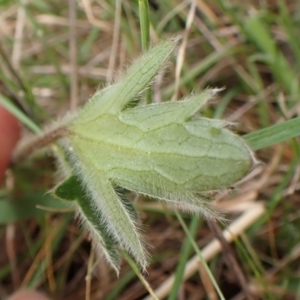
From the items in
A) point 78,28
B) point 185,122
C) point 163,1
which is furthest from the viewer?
point 78,28

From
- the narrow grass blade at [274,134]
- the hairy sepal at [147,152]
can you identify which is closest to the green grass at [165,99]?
the narrow grass blade at [274,134]

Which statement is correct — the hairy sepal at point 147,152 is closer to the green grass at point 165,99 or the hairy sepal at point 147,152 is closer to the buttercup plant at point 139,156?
the buttercup plant at point 139,156

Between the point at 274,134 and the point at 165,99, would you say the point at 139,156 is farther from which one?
the point at 165,99

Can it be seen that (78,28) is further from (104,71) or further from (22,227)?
(22,227)

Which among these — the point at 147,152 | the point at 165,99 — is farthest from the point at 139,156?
the point at 165,99

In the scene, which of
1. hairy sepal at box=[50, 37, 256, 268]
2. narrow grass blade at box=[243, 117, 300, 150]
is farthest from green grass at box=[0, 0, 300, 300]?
hairy sepal at box=[50, 37, 256, 268]

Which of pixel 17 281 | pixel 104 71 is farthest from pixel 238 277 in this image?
pixel 104 71
